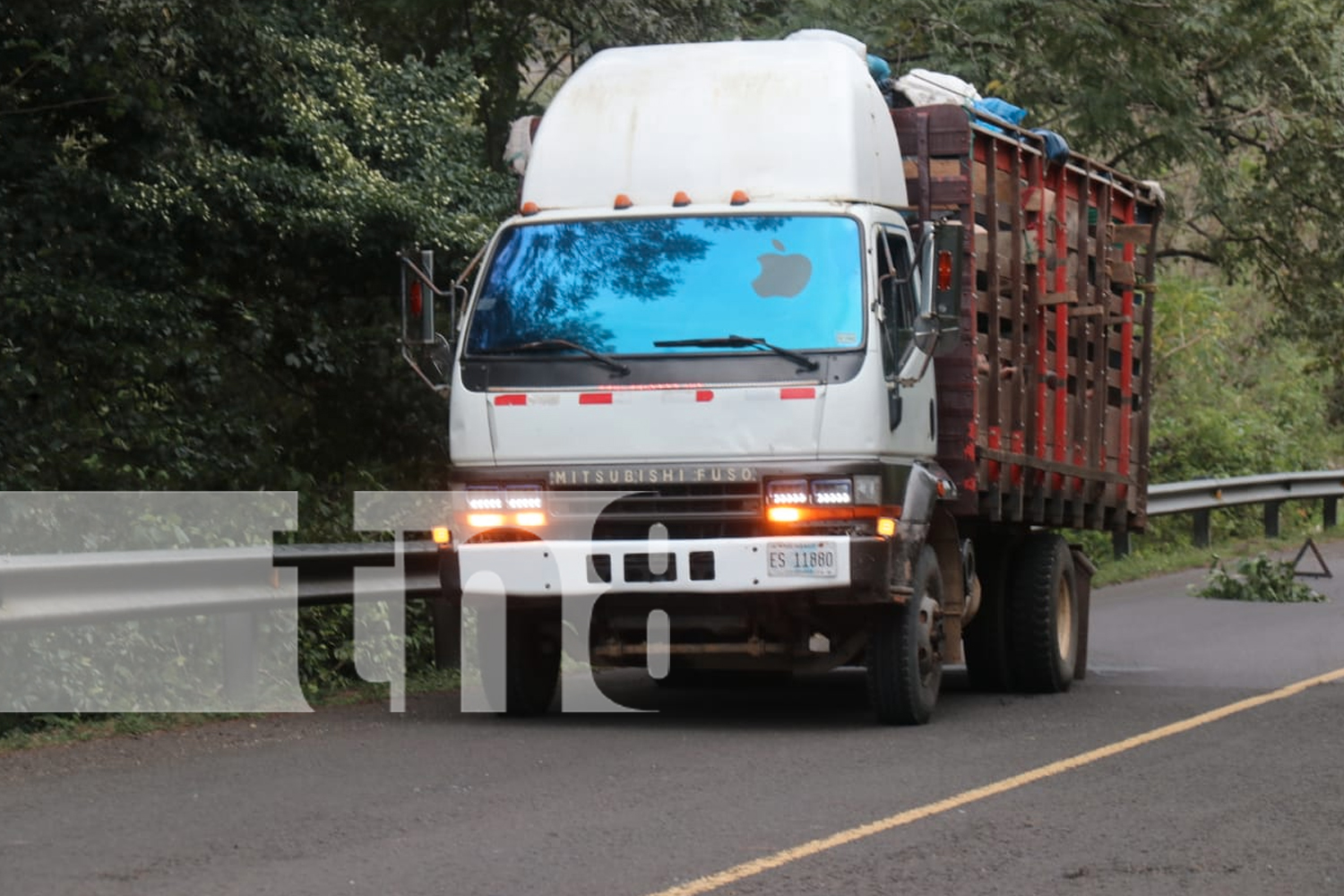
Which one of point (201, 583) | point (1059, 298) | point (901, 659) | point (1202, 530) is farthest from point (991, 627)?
point (1202, 530)

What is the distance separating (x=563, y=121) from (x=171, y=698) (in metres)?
3.51

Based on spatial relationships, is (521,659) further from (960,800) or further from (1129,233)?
(1129,233)

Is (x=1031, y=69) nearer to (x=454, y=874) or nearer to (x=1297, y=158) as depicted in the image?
(x=1297, y=158)

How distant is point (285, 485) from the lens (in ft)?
50.3

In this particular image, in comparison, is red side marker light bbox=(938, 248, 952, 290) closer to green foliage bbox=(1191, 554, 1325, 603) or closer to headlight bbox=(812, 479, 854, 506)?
headlight bbox=(812, 479, 854, 506)

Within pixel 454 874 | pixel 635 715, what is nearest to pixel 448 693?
pixel 635 715

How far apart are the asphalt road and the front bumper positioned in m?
0.69

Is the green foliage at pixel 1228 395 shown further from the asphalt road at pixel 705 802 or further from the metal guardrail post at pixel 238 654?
the metal guardrail post at pixel 238 654

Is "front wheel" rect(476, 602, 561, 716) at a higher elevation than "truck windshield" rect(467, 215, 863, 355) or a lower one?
lower

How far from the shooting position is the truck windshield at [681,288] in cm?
1010

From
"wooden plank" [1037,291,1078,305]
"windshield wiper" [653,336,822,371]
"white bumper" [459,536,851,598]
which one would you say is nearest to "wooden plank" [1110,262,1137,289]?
"wooden plank" [1037,291,1078,305]

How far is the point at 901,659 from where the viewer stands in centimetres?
1032

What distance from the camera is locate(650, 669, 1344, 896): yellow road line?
6539mm

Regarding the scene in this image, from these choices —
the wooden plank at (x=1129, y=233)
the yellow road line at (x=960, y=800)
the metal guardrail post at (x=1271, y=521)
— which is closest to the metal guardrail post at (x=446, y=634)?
the yellow road line at (x=960, y=800)
